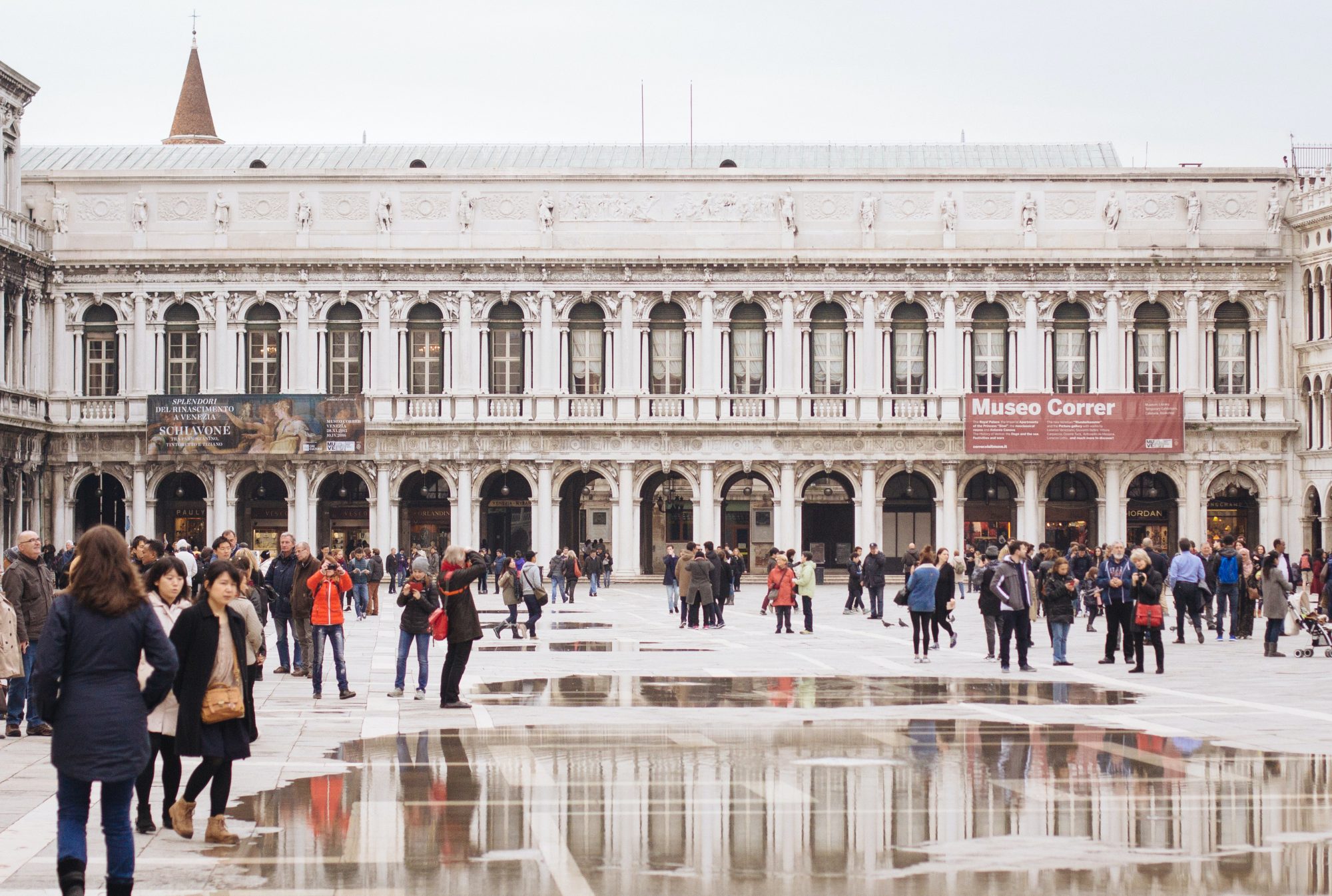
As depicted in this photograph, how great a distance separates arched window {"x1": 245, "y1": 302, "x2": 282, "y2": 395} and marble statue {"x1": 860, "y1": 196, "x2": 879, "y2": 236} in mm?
20693

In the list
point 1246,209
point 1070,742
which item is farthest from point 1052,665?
point 1246,209

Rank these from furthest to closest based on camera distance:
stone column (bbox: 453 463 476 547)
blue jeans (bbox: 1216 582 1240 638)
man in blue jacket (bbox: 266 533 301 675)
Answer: stone column (bbox: 453 463 476 547)
blue jeans (bbox: 1216 582 1240 638)
man in blue jacket (bbox: 266 533 301 675)

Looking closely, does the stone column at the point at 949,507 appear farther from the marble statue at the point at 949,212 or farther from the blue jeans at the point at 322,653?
the blue jeans at the point at 322,653

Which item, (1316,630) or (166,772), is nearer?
(166,772)

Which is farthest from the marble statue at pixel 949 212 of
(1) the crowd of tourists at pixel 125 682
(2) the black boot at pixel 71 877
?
(2) the black boot at pixel 71 877

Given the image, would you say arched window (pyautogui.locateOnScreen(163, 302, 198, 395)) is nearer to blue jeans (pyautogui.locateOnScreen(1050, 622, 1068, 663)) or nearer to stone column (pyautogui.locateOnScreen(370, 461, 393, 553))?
stone column (pyautogui.locateOnScreen(370, 461, 393, 553))

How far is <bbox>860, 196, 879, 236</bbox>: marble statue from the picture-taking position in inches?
2557

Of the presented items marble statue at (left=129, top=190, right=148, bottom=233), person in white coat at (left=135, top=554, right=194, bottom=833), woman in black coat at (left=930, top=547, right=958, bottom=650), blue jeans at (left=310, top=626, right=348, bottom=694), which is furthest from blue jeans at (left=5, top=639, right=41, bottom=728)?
marble statue at (left=129, top=190, right=148, bottom=233)

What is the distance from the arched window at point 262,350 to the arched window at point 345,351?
182 cm

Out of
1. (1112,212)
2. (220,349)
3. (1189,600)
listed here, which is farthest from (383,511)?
(1189,600)

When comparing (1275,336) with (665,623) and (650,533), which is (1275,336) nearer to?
(650,533)

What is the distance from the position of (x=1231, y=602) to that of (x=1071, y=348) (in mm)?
32267

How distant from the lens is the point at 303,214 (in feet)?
213

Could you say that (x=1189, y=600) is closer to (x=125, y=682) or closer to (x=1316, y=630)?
(x=1316, y=630)
